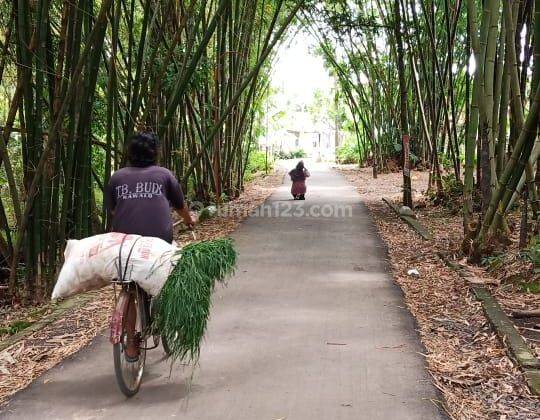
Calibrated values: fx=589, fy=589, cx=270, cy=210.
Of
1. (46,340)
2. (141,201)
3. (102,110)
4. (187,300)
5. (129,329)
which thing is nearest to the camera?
(187,300)

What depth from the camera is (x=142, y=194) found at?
9.64 feet

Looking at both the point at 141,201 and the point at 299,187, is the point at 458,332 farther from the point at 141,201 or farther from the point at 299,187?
the point at 299,187

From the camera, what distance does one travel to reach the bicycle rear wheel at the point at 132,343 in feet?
8.90

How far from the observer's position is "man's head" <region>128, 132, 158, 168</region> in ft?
9.73

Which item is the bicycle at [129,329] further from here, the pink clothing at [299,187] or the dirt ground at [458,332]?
the pink clothing at [299,187]

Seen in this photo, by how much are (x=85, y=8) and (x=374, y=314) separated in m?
3.11

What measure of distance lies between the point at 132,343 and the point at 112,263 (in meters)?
0.42

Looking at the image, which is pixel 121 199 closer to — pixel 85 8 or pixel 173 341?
pixel 173 341

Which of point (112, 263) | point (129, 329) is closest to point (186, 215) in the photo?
point (112, 263)

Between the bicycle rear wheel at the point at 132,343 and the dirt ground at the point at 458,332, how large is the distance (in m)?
1.50

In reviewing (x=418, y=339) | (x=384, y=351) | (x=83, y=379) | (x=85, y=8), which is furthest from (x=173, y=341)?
(x=85, y=8)

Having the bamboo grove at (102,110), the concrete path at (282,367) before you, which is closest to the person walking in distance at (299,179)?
the bamboo grove at (102,110)

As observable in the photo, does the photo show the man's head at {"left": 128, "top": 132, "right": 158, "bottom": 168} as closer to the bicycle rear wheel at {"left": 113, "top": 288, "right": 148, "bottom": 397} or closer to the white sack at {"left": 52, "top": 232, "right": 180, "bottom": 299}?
the white sack at {"left": 52, "top": 232, "right": 180, "bottom": 299}

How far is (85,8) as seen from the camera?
443 centimetres
